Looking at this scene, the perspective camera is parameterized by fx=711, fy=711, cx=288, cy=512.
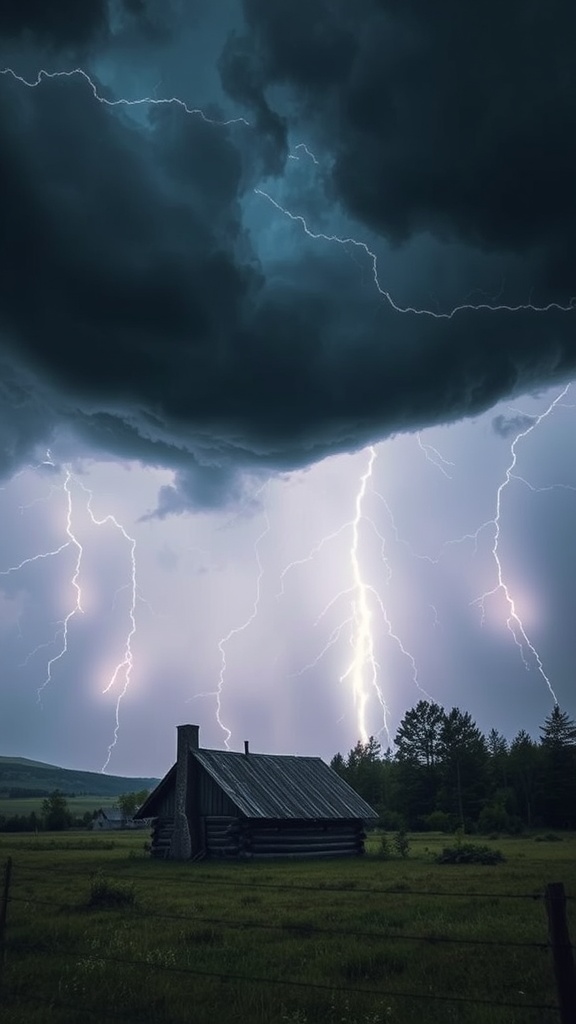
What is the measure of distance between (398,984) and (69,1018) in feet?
14.5

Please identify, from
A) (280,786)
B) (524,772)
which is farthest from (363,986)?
(524,772)

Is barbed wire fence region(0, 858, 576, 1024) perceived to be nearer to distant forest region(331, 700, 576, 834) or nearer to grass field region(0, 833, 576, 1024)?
grass field region(0, 833, 576, 1024)

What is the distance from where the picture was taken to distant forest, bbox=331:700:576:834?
66.9m

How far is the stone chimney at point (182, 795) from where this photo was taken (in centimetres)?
3562

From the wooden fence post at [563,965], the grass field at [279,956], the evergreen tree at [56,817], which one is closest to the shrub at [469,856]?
the grass field at [279,956]

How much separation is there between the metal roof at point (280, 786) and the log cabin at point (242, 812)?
0.08 m

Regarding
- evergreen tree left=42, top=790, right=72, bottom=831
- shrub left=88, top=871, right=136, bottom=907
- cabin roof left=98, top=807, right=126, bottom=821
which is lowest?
cabin roof left=98, top=807, right=126, bottom=821

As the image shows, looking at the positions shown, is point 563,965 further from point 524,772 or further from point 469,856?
point 524,772

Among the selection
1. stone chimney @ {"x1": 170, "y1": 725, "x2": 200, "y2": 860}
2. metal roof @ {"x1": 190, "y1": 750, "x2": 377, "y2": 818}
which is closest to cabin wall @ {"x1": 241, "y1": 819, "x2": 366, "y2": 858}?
metal roof @ {"x1": 190, "y1": 750, "x2": 377, "y2": 818}

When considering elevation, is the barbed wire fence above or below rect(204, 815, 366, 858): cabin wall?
above

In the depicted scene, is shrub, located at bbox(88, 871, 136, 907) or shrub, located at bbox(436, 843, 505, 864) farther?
shrub, located at bbox(436, 843, 505, 864)

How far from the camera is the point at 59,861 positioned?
32.5 m

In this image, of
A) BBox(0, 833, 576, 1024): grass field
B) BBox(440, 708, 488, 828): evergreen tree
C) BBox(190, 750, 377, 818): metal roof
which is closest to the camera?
BBox(0, 833, 576, 1024): grass field

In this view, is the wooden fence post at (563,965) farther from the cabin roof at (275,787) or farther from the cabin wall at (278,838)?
the cabin wall at (278,838)
